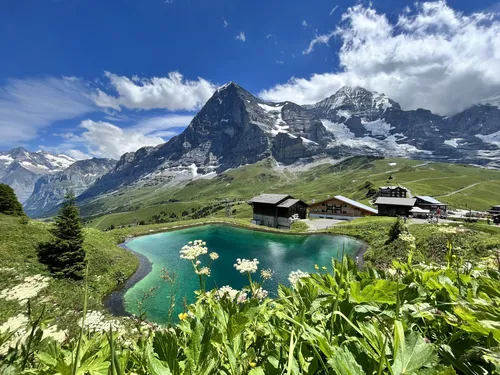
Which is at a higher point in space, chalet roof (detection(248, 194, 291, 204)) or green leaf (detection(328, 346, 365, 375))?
green leaf (detection(328, 346, 365, 375))

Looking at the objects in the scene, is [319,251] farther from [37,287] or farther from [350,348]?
[350,348]

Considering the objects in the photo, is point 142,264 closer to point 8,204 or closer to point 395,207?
point 8,204

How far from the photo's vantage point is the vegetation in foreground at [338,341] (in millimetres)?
1003

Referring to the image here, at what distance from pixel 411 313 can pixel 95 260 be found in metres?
31.2

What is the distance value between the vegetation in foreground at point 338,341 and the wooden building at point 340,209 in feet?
222

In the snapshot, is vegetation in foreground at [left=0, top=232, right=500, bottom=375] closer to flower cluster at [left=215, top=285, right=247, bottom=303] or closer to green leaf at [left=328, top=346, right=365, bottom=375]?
green leaf at [left=328, top=346, right=365, bottom=375]

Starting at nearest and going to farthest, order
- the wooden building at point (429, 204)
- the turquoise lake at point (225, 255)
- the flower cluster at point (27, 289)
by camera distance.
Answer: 1. the flower cluster at point (27, 289)
2. the turquoise lake at point (225, 255)
3. the wooden building at point (429, 204)

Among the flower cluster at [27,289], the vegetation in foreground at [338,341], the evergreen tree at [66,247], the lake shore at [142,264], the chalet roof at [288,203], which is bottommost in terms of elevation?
the lake shore at [142,264]

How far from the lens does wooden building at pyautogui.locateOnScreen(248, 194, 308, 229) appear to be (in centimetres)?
5703

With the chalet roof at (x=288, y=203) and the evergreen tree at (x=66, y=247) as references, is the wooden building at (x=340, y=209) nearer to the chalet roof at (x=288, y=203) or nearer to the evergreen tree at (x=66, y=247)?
the chalet roof at (x=288, y=203)

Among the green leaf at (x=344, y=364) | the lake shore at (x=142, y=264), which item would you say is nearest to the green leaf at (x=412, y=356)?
the green leaf at (x=344, y=364)

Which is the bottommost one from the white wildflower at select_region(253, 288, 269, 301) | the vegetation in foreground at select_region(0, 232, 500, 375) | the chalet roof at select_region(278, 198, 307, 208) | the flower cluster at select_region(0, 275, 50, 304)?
the chalet roof at select_region(278, 198, 307, 208)

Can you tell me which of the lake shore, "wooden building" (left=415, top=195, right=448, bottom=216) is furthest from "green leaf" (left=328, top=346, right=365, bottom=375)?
"wooden building" (left=415, top=195, right=448, bottom=216)

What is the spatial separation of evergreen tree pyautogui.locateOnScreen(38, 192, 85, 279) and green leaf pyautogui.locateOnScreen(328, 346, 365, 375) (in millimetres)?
26101
